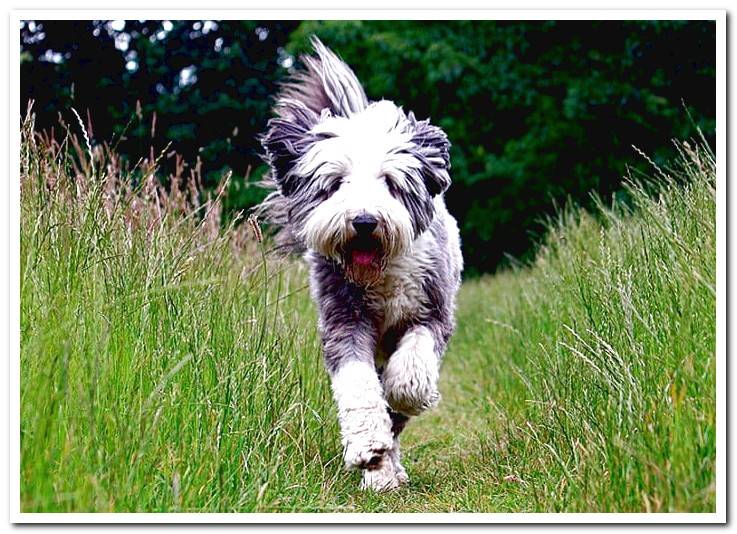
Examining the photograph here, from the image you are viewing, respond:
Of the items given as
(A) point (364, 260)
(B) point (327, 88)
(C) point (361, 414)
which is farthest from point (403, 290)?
(B) point (327, 88)

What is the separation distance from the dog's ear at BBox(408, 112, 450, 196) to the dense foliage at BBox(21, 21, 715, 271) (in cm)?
149

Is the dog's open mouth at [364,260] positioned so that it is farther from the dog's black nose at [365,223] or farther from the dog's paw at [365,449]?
the dog's paw at [365,449]

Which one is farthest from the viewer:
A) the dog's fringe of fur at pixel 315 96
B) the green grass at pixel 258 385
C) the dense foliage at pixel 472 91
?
the dense foliage at pixel 472 91

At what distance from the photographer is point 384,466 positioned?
4.45m

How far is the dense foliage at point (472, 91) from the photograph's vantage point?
723 cm

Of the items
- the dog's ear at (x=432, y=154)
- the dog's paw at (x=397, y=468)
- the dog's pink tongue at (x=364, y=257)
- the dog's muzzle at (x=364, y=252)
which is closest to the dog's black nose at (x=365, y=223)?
the dog's muzzle at (x=364, y=252)

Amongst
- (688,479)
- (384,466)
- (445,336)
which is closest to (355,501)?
(384,466)

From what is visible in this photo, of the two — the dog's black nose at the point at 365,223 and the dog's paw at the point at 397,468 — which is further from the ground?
the dog's black nose at the point at 365,223

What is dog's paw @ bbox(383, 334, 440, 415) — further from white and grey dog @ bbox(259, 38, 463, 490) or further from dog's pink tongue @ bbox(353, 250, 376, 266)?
dog's pink tongue @ bbox(353, 250, 376, 266)


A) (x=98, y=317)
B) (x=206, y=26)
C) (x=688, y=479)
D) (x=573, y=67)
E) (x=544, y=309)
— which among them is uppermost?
(x=573, y=67)

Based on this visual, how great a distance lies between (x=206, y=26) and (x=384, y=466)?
2.85 m

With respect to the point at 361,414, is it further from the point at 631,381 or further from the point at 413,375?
the point at 631,381

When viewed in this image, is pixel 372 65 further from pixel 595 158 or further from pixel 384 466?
pixel 384 466

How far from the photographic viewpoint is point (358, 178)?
14.2 feet
